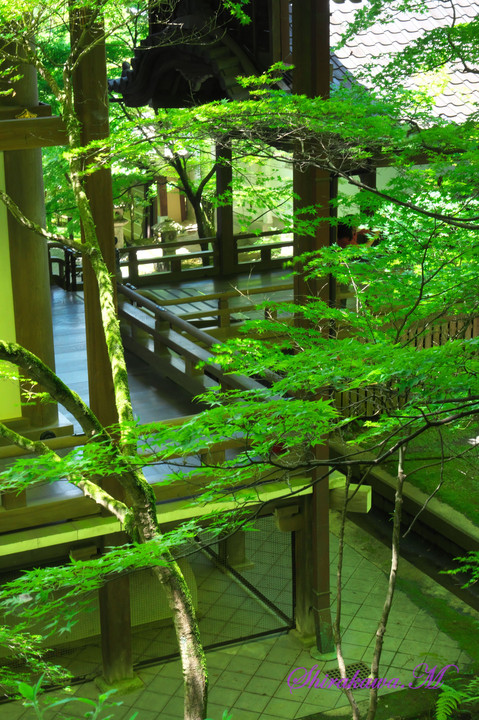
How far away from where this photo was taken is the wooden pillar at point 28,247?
8859mm

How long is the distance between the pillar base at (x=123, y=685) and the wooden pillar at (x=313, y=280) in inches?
79.3

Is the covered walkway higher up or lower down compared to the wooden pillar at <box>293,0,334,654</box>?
lower down

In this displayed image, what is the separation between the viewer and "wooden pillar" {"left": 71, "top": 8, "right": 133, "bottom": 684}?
7660mm

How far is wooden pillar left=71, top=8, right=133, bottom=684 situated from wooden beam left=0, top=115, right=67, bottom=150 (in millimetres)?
237

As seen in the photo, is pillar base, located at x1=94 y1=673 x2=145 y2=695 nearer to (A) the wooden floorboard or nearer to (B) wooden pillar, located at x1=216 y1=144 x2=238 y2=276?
(A) the wooden floorboard

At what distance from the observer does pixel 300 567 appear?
986 cm

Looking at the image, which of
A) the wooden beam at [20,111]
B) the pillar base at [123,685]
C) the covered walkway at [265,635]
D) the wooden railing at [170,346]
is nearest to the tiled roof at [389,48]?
the wooden beam at [20,111]

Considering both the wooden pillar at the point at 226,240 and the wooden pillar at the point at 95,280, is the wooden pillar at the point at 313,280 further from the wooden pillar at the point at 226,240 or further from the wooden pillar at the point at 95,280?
the wooden pillar at the point at 226,240

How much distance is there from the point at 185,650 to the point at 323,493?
363cm

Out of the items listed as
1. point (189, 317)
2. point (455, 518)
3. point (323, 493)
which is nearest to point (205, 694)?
point (323, 493)

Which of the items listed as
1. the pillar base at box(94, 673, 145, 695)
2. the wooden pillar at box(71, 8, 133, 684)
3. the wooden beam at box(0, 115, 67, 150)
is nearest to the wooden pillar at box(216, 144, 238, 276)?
the wooden pillar at box(71, 8, 133, 684)

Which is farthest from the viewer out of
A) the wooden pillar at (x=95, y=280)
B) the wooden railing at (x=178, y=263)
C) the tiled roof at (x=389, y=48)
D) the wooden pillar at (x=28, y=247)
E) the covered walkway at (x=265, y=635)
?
the wooden railing at (x=178, y=263)

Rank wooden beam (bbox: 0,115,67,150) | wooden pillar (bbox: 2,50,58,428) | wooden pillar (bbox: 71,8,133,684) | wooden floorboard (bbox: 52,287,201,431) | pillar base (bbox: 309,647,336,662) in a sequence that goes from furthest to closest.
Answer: wooden floorboard (bbox: 52,287,201,431)
pillar base (bbox: 309,647,336,662)
wooden pillar (bbox: 2,50,58,428)
wooden pillar (bbox: 71,8,133,684)
wooden beam (bbox: 0,115,67,150)

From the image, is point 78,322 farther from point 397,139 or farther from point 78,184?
point 397,139
